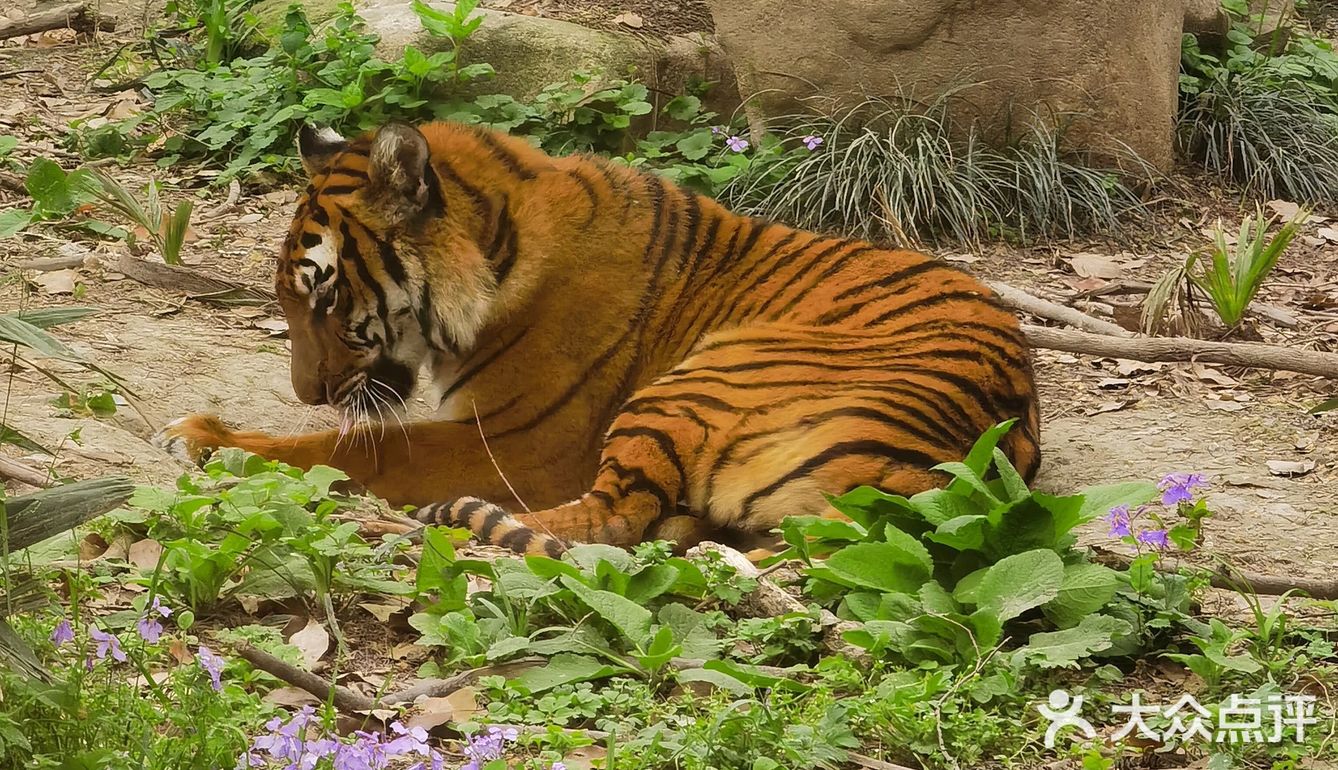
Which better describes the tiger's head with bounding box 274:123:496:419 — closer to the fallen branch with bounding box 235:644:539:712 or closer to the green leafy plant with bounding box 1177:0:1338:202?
the fallen branch with bounding box 235:644:539:712

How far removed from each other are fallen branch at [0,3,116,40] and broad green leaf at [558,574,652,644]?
6.96m

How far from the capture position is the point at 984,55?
6.92m

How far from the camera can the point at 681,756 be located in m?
2.41

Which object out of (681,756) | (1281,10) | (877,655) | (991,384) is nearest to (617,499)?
(991,384)

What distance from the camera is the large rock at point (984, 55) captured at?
685 centimetres

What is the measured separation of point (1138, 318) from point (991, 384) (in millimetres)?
2151

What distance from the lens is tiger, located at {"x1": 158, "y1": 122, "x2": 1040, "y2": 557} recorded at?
409 centimetres

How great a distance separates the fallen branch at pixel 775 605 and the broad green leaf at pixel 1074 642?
32 centimetres

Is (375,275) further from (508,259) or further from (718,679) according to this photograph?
(718,679)

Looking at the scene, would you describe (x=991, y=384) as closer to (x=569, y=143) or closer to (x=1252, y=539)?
(x=1252, y=539)

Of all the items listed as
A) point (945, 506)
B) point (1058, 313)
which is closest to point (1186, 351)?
point (1058, 313)

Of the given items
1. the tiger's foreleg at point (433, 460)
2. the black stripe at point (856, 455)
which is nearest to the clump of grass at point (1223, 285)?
the black stripe at point (856, 455)

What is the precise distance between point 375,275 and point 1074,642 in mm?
2447

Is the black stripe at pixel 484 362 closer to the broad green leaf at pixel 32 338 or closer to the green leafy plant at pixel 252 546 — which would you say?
the green leafy plant at pixel 252 546
